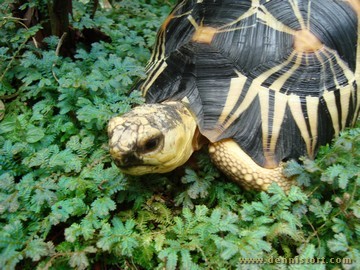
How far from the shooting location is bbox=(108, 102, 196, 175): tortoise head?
5.52 ft

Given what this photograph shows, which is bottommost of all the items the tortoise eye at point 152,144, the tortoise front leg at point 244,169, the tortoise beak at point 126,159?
the tortoise front leg at point 244,169

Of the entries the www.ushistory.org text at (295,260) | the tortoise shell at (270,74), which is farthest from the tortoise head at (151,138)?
the www.ushistory.org text at (295,260)

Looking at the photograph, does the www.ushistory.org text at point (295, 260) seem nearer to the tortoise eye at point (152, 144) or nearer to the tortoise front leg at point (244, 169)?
the tortoise front leg at point (244, 169)

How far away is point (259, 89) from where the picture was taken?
1971mm

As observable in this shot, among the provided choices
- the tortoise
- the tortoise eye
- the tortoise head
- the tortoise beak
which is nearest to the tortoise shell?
the tortoise

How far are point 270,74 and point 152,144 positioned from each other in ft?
2.60

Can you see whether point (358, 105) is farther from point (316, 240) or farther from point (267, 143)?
point (316, 240)

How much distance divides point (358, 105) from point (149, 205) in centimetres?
146

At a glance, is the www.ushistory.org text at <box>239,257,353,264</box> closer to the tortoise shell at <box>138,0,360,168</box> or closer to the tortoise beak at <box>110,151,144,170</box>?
the tortoise shell at <box>138,0,360,168</box>

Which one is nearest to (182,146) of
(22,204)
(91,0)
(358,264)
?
(22,204)

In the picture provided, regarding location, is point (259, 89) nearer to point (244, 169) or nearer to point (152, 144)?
point (244, 169)

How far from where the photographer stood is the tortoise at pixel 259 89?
6.38ft

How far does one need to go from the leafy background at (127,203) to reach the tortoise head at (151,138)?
0.66 feet

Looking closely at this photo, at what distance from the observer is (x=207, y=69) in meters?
2.04
